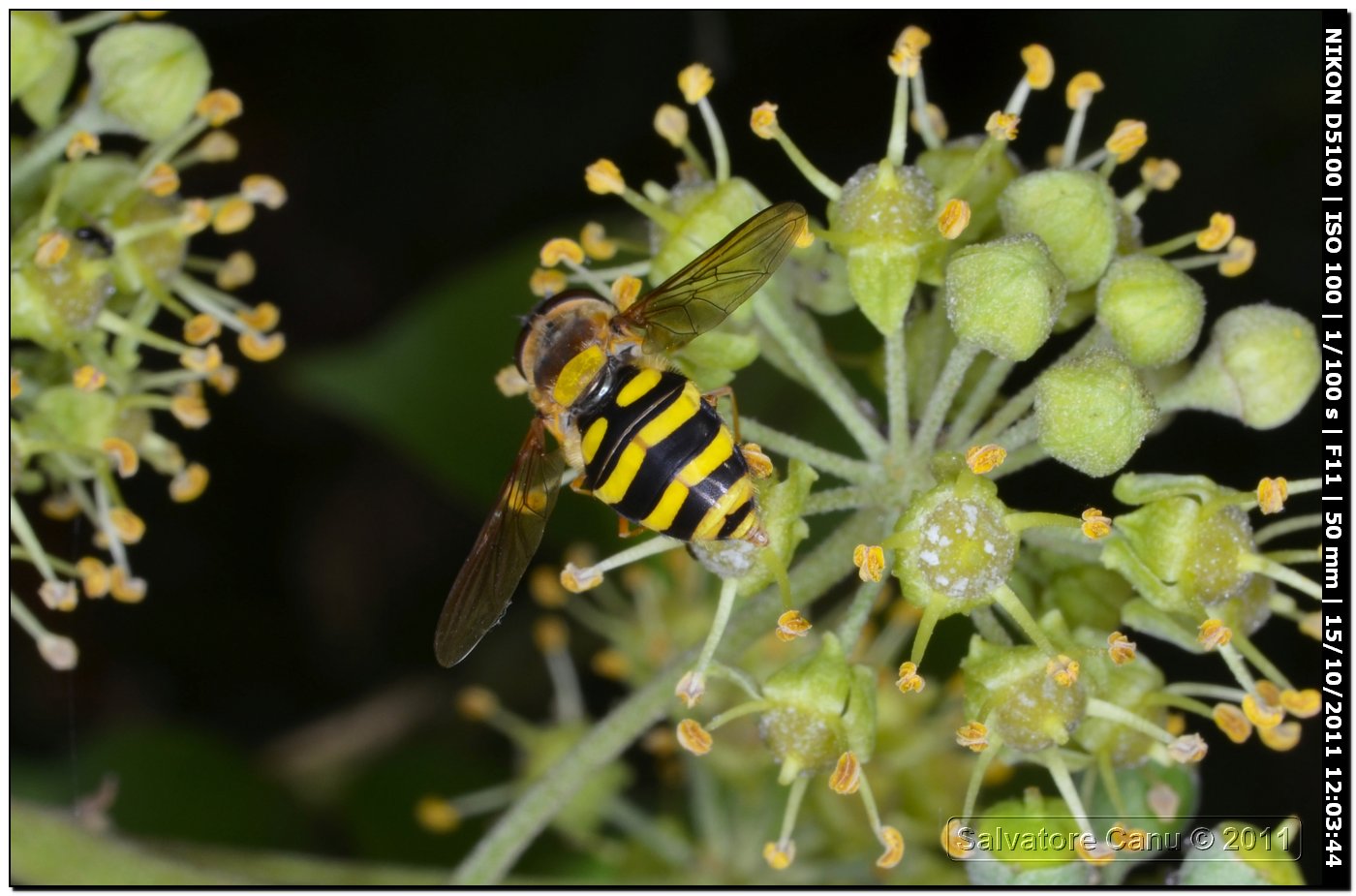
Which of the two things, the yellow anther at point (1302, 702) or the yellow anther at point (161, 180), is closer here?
the yellow anther at point (1302, 702)

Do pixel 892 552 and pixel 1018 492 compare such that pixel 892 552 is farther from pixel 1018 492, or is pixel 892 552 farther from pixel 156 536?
pixel 156 536

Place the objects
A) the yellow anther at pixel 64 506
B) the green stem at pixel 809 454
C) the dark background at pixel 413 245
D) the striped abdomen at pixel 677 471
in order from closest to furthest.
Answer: the striped abdomen at pixel 677 471, the green stem at pixel 809 454, the yellow anther at pixel 64 506, the dark background at pixel 413 245

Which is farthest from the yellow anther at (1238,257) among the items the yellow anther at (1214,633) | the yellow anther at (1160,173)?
the yellow anther at (1214,633)

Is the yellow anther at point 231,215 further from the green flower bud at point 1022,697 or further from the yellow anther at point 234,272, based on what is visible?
the green flower bud at point 1022,697

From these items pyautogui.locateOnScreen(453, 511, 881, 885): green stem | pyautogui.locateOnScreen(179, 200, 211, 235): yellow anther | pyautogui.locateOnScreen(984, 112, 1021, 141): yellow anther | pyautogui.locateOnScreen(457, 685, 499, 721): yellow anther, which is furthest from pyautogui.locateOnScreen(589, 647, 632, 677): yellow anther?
pyautogui.locateOnScreen(984, 112, 1021, 141): yellow anther

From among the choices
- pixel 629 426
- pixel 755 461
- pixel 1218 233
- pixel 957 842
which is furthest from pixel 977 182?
pixel 957 842

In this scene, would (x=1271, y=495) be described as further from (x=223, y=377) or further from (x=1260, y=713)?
(x=223, y=377)
